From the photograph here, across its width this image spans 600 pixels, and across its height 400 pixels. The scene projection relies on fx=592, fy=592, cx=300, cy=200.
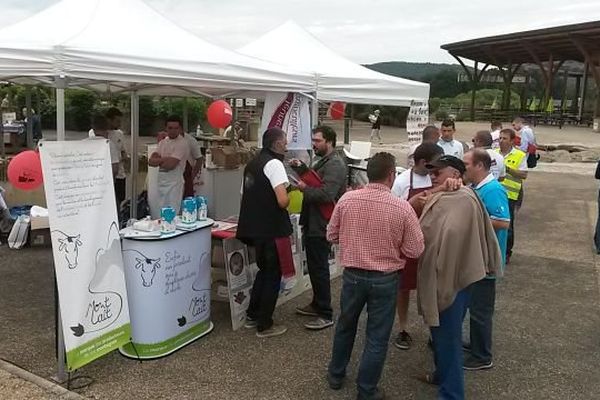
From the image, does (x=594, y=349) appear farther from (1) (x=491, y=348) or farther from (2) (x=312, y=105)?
(2) (x=312, y=105)

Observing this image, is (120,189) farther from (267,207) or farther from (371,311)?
(371,311)

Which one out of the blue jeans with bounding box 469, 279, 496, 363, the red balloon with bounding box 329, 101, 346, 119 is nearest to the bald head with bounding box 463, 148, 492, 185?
the blue jeans with bounding box 469, 279, 496, 363

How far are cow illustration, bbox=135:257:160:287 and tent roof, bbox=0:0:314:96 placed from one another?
1178 mm

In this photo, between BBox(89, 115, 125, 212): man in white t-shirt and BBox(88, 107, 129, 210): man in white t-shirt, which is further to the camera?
BBox(88, 107, 129, 210): man in white t-shirt

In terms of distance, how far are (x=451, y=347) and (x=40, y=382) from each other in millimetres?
2487

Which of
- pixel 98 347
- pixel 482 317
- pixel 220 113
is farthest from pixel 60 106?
pixel 220 113

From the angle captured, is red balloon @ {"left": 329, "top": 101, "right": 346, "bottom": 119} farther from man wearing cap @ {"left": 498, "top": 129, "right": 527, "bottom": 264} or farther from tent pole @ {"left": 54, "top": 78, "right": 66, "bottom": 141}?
tent pole @ {"left": 54, "top": 78, "right": 66, "bottom": 141}

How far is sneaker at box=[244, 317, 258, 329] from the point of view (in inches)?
188

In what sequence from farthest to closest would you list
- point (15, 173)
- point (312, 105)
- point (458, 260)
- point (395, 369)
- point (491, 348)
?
point (312, 105) → point (15, 173) → point (491, 348) → point (395, 369) → point (458, 260)

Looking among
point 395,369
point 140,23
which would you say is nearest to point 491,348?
point 395,369

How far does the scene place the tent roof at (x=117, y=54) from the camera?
3.47 m

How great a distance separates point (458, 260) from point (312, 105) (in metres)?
2.98

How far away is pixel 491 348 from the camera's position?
4375 mm

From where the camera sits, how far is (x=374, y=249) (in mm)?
3279
